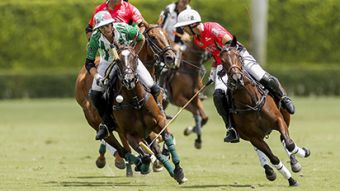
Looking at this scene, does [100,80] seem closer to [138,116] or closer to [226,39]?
[138,116]

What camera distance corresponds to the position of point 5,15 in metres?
36.5

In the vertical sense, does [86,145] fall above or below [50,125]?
above

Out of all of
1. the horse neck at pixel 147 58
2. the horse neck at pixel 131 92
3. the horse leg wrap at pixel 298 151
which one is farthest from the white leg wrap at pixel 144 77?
the horse leg wrap at pixel 298 151

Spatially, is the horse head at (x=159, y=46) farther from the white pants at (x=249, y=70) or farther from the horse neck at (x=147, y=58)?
the white pants at (x=249, y=70)

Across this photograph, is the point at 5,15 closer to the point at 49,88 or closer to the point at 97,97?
the point at 49,88

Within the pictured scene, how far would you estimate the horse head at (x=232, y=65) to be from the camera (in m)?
11.6

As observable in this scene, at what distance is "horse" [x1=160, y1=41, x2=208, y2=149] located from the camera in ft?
61.0

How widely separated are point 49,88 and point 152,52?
2249cm

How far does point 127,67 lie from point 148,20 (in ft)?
77.8

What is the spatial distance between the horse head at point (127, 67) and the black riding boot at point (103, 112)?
0.79 meters

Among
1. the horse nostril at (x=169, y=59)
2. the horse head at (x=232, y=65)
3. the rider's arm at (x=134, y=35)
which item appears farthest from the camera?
the horse nostril at (x=169, y=59)

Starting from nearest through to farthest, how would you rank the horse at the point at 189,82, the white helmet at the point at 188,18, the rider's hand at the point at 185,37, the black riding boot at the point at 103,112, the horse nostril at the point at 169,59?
the black riding boot at the point at 103,112 < the white helmet at the point at 188,18 < the horse nostril at the point at 169,59 < the rider's hand at the point at 185,37 < the horse at the point at 189,82

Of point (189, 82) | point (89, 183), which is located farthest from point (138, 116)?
point (189, 82)

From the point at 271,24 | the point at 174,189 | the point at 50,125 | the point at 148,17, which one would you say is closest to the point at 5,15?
the point at 148,17
